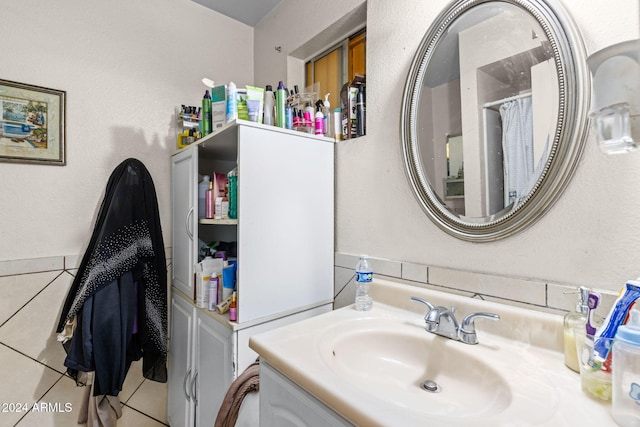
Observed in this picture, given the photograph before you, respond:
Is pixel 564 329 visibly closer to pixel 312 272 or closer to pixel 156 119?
pixel 312 272

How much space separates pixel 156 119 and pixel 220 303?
3.48ft

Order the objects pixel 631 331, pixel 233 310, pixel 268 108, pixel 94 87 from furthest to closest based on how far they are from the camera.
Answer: pixel 94 87 < pixel 268 108 < pixel 233 310 < pixel 631 331

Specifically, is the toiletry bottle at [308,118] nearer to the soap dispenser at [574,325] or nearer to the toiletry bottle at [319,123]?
the toiletry bottle at [319,123]

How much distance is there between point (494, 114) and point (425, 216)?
1.15 ft

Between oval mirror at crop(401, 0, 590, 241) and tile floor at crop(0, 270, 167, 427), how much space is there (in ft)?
5.28

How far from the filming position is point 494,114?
82 centimetres

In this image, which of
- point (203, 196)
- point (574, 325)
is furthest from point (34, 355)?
point (574, 325)

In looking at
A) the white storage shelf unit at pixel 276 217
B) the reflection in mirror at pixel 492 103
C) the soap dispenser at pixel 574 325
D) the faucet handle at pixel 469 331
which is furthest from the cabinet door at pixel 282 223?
the soap dispenser at pixel 574 325

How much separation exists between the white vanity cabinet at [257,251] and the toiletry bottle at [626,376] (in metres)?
0.89

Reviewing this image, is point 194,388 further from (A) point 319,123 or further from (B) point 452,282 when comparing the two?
(A) point 319,123

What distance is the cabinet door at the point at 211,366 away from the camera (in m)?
1.07

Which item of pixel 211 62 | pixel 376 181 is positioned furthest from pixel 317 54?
pixel 376 181

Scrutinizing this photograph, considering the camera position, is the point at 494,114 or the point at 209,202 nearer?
the point at 494,114

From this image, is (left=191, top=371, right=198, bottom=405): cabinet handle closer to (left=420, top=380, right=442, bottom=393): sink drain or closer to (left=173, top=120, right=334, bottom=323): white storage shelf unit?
(left=173, top=120, right=334, bottom=323): white storage shelf unit
